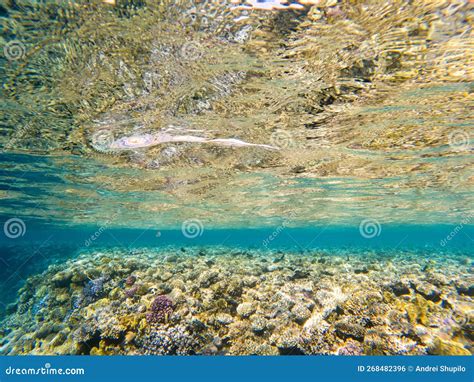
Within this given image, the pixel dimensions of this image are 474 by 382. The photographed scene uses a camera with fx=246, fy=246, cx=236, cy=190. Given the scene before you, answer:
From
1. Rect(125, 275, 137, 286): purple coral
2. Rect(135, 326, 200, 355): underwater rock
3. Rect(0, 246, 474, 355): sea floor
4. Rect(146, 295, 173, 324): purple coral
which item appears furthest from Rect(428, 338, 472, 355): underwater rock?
Rect(125, 275, 137, 286): purple coral

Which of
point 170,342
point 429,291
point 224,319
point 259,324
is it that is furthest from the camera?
point 429,291

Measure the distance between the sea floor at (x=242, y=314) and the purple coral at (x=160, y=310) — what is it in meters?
0.03

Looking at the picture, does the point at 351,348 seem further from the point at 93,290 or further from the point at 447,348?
the point at 93,290

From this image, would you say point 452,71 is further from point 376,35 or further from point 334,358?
point 334,358

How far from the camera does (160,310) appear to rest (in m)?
7.28

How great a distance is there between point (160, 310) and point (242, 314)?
2.44m

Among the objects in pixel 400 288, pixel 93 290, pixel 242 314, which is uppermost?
pixel 242 314

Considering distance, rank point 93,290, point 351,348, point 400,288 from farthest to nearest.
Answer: point 93,290 < point 400,288 < point 351,348

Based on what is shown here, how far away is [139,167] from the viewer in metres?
13.8

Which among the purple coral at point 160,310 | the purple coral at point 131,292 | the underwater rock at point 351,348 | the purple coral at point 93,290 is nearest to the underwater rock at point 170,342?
the purple coral at point 160,310

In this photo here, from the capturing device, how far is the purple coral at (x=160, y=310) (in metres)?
7.06

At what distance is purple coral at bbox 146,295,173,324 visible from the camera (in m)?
7.06

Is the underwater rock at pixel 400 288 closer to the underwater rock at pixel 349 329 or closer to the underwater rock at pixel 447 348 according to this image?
the underwater rock at pixel 447 348

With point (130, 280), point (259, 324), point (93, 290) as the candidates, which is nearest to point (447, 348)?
point (259, 324)
